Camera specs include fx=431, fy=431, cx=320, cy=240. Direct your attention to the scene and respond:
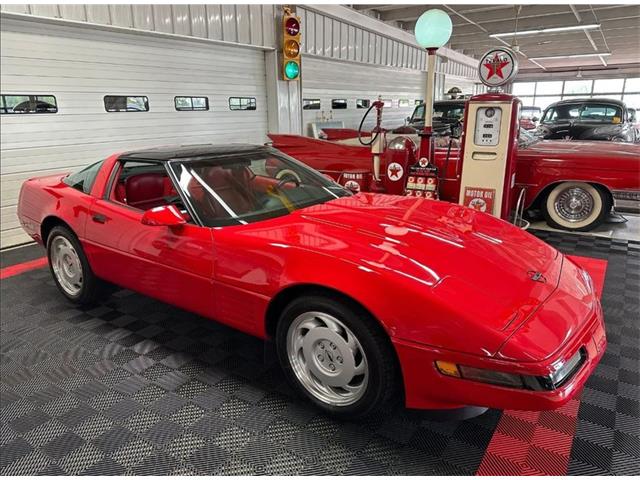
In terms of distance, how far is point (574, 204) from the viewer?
5.17 metres

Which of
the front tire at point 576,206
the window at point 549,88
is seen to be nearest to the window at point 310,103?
the front tire at point 576,206

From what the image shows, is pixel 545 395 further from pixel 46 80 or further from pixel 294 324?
pixel 46 80

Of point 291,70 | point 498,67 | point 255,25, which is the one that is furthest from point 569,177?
point 255,25

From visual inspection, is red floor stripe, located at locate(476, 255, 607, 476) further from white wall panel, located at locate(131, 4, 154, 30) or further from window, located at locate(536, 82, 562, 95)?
window, located at locate(536, 82, 562, 95)

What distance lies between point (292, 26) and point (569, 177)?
6.11m

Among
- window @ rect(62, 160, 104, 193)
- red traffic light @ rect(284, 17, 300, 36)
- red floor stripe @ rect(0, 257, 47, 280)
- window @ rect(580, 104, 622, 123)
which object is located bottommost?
red floor stripe @ rect(0, 257, 47, 280)

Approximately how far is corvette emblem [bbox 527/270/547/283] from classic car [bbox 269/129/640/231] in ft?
9.92

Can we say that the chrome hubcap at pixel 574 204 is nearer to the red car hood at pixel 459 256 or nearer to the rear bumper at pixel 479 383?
the red car hood at pixel 459 256

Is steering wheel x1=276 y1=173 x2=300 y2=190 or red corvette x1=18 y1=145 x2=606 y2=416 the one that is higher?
steering wheel x1=276 y1=173 x2=300 y2=190

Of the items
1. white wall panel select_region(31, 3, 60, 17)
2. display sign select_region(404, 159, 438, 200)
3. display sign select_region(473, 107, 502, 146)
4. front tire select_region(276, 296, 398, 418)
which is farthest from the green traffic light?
front tire select_region(276, 296, 398, 418)

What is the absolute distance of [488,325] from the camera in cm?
157

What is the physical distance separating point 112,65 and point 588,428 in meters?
6.65

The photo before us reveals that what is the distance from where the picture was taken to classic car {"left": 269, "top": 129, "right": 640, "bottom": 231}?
15.9 feet

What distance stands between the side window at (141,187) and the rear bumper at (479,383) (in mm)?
1815
